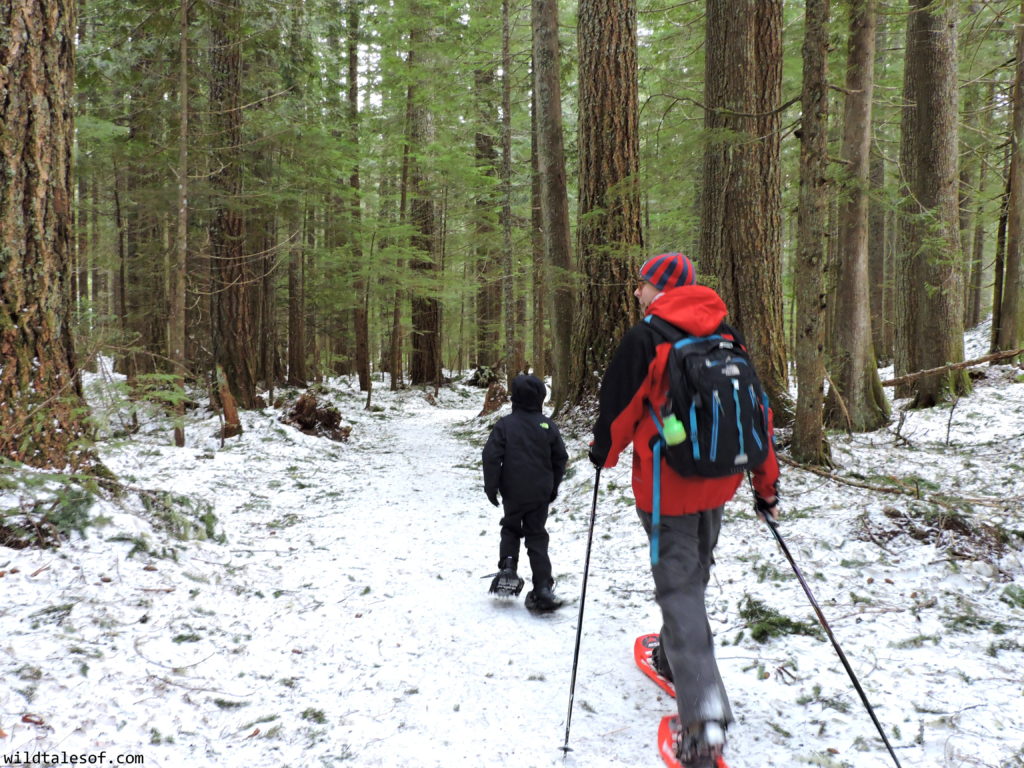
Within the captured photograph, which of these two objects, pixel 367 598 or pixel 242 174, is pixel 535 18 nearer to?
pixel 242 174

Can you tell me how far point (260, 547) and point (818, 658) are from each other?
15.2ft

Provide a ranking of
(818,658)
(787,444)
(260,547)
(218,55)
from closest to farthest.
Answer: (818,658) → (260,547) → (787,444) → (218,55)

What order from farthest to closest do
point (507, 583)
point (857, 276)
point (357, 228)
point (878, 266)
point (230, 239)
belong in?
1. point (878, 266)
2. point (357, 228)
3. point (230, 239)
4. point (857, 276)
5. point (507, 583)

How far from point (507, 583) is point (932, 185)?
30.3 feet

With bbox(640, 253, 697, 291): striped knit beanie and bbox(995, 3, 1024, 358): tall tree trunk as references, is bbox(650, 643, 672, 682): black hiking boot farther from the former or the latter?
bbox(995, 3, 1024, 358): tall tree trunk

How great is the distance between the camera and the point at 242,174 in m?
11.1

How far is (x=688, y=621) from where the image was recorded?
102 inches

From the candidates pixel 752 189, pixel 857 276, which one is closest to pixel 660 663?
pixel 752 189

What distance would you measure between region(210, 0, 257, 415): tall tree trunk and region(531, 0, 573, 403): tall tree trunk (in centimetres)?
559

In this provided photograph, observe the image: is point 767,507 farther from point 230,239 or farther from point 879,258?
point 879,258

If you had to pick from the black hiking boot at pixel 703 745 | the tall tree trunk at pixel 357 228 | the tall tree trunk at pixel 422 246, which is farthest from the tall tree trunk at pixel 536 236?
the black hiking boot at pixel 703 745

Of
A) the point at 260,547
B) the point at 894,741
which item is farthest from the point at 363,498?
the point at 894,741

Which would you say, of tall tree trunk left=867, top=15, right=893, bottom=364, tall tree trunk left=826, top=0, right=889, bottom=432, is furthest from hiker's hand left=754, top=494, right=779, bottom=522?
tall tree trunk left=867, top=15, right=893, bottom=364

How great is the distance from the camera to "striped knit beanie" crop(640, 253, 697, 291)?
287 cm
